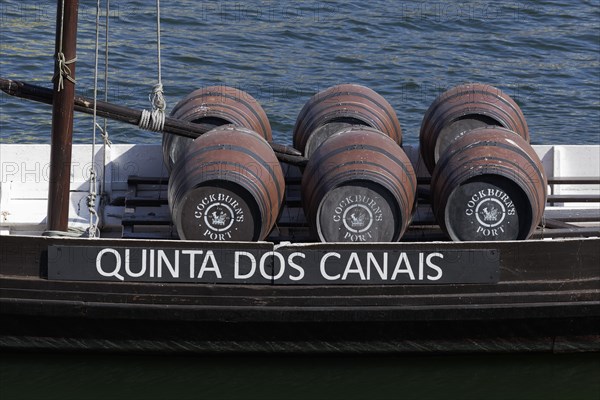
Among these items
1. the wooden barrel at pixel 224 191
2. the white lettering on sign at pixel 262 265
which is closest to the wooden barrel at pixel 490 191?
the white lettering on sign at pixel 262 265

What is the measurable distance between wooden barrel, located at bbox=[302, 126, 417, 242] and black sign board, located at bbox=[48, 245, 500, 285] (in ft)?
0.74

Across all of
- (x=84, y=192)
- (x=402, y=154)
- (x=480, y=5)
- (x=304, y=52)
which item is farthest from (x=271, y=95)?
(x=402, y=154)

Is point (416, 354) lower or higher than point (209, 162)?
lower

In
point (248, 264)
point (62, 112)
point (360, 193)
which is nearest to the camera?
point (248, 264)

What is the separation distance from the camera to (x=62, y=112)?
737cm

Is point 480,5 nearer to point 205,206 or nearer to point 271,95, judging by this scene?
point 271,95

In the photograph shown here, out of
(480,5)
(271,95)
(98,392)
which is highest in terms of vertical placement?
(480,5)

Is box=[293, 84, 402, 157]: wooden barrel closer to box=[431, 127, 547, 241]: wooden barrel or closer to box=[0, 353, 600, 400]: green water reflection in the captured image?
box=[431, 127, 547, 241]: wooden barrel

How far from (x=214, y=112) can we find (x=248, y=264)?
1.69m

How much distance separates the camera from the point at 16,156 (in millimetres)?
9008

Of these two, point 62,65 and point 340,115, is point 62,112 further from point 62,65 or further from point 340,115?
point 340,115

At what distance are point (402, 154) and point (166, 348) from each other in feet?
6.43

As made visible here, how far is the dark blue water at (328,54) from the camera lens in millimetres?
14305

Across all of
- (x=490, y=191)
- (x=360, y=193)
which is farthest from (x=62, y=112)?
(x=490, y=191)
